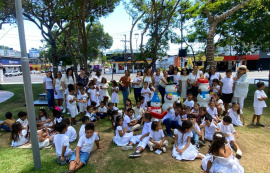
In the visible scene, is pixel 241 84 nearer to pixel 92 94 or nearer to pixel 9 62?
pixel 92 94

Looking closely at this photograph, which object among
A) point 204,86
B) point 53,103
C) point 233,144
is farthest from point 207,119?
point 53,103

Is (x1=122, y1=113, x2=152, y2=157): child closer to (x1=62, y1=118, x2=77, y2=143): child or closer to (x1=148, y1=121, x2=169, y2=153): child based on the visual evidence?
(x1=148, y1=121, x2=169, y2=153): child

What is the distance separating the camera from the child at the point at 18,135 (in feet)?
14.7

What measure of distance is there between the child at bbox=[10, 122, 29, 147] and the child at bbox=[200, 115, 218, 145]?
4.52m

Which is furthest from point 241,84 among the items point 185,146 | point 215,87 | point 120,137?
point 120,137

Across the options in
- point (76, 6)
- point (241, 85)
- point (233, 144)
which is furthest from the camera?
point (76, 6)

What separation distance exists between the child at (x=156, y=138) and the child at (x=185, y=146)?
1.02 ft

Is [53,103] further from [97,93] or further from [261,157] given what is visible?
[261,157]

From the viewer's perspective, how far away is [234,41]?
→ 13.8 meters

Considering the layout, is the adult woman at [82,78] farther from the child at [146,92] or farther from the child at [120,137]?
the child at [120,137]

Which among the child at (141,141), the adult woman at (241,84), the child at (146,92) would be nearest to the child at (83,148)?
the child at (141,141)

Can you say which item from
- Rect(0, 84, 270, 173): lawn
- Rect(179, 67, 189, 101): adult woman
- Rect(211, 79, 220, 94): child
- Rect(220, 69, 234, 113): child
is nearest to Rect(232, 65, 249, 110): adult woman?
Rect(220, 69, 234, 113): child

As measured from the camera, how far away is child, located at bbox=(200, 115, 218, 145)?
452 cm

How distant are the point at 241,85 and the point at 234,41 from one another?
9661 mm
